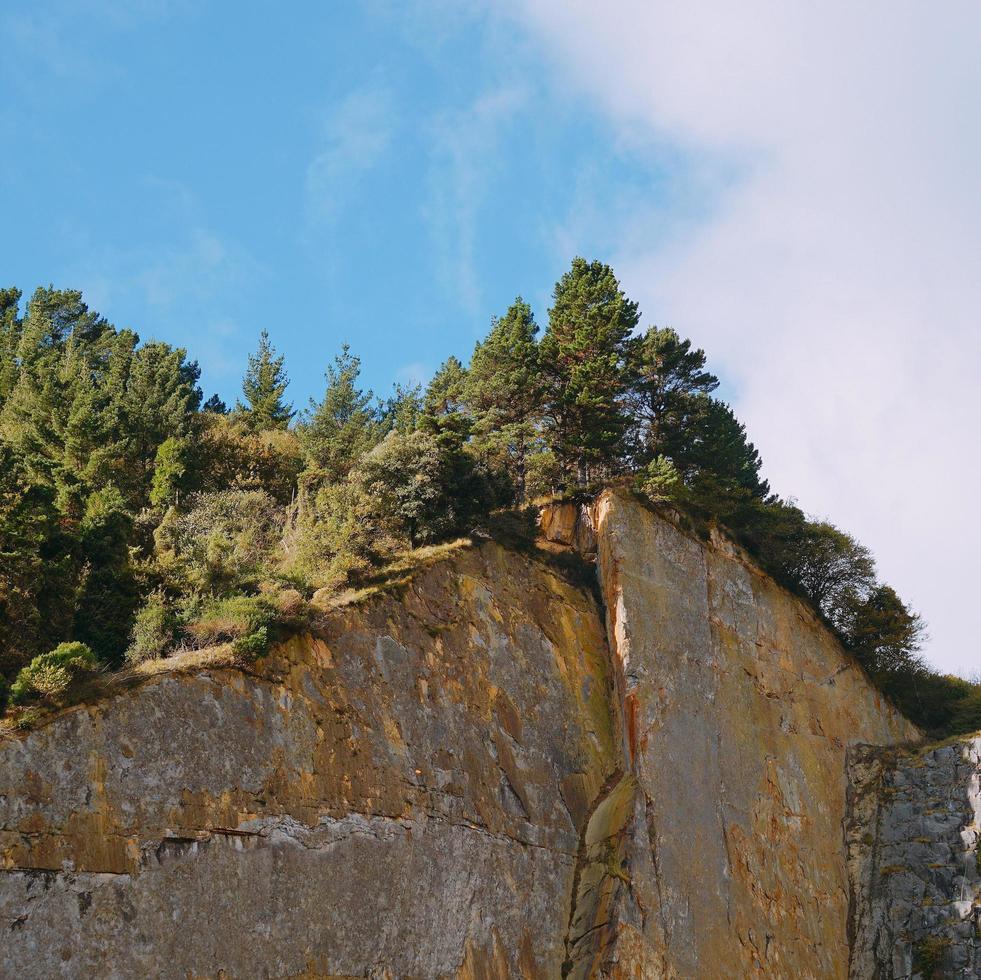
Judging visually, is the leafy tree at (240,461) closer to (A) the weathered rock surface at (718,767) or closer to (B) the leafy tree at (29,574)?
(B) the leafy tree at (29,574)

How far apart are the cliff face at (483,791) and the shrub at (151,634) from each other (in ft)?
5.71

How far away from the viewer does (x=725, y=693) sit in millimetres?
34719

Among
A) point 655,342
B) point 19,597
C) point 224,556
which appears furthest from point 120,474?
point 655,342

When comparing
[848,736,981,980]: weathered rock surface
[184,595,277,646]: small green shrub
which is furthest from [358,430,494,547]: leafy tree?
[848,736,981,980]: weathered rock surface

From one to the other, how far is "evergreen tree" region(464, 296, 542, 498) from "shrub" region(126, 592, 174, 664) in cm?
1312

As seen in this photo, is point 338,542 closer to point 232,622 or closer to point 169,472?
point 232,622

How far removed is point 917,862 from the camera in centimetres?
3562

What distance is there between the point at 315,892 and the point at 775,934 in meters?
15.1

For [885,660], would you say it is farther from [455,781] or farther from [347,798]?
[347,798]

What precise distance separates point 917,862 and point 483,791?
50.6 feet

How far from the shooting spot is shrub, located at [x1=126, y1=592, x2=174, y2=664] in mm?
23859

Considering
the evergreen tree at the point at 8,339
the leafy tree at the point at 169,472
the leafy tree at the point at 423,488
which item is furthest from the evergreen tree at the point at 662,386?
the evergreen tree at the point at 8,339

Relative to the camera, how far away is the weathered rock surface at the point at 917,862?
33750 mm

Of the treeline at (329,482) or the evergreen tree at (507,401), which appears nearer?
the treeline at (329,482)
